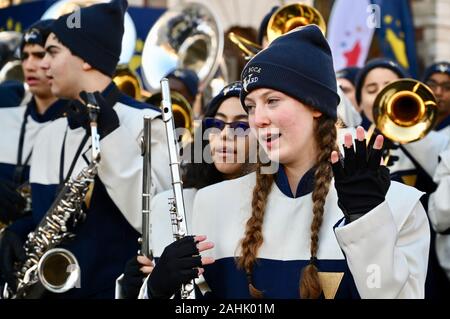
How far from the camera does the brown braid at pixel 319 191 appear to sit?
317 cm

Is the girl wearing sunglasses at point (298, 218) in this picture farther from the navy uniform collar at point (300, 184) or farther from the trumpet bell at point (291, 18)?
the trumpet bell at point (291, 18)

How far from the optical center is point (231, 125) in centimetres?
421

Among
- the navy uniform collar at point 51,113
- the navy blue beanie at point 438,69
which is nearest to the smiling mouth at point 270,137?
the navy uniform collar at point 51,113

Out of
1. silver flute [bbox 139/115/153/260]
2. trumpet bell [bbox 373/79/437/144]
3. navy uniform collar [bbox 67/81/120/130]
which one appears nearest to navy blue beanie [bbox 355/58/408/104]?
trumpet bell [bbox 373/79/437/144]

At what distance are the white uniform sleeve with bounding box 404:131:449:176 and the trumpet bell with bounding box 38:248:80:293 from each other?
7.13 feet

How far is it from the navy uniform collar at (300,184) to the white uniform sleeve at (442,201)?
1.93m

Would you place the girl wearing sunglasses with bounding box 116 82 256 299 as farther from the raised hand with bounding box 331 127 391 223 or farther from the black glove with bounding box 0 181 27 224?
the black glove with bounding box 0 181 27 224

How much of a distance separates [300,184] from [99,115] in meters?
1.36

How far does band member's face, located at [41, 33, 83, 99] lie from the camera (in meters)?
4.81

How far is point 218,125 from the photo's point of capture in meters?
4.26

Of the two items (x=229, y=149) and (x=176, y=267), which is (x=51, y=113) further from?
(x=176, y=267)

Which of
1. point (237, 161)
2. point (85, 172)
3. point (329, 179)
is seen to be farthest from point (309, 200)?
point (85, 172)

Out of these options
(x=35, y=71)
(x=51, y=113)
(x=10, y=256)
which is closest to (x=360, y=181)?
(x=10, y=256)

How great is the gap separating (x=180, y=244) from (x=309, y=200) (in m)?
0.45
